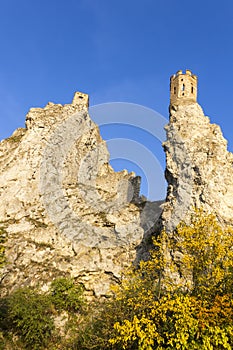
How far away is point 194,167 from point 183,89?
9213mm

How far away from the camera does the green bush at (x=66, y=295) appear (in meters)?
24.1

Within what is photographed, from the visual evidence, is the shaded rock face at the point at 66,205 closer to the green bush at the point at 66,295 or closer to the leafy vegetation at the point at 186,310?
the green bush at the point at 66,295

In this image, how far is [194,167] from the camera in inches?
1034

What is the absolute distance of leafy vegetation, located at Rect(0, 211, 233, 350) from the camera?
43.6 ft

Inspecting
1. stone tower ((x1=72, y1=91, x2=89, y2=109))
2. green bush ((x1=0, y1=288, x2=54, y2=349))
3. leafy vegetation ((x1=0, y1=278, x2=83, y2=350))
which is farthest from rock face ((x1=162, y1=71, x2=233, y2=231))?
stone tower ((x1=72, y1=91, x2=89, y2=109))

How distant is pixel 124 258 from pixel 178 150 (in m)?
11.0

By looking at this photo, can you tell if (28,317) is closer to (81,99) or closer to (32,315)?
(32,315)

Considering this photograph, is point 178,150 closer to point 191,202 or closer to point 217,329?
point 191,202

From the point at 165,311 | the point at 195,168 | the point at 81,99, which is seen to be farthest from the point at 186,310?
the point at 81,99

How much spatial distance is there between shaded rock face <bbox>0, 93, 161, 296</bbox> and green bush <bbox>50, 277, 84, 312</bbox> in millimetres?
1376

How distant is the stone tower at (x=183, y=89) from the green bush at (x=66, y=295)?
63.1 ft

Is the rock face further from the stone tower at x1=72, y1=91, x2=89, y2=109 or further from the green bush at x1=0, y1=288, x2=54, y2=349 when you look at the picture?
the stone tower at x1=72, y1=91, x2=89, y2=109

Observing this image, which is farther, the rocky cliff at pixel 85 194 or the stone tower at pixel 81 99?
the stone tower at pixel 81 99

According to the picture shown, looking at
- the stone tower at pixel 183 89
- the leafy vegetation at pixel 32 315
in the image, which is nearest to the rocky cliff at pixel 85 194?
the stone tower at pixel 183 89
